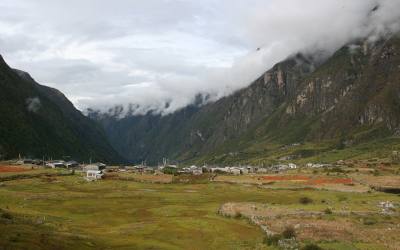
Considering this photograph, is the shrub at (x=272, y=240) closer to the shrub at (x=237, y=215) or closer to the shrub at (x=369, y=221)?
the shrub at (x=369, y=221)

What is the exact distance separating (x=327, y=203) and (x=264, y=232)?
40.2 metres

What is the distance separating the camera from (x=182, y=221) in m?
86.5

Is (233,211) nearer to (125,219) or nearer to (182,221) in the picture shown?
(182,221)

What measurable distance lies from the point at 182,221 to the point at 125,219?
37.0ft

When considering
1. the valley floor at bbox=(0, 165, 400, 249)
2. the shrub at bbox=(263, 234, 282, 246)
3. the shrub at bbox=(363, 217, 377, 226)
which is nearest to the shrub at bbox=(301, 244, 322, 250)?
the valley floor at bbox=(0, 165, 400, 249)

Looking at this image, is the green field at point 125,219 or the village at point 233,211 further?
the village at point 233,211

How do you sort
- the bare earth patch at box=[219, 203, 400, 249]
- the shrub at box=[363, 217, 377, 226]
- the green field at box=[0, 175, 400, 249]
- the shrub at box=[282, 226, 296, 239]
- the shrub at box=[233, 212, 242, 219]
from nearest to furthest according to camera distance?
1. the green field at box=[0, 175, 400, 249]
2. the shrub at box=[282, 226, 296, 239]
3. the bare earth patch at box=[219, 203, 400, 249]
4. the shrub at box=[363, 217, 377, 226]
5. the shrub at box=[233, 212, 242, 219]

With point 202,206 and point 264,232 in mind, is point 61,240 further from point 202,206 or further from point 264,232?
point 202,206

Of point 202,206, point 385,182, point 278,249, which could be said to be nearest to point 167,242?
point 278,249

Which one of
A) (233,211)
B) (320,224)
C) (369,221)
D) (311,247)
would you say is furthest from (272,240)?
(233,211)

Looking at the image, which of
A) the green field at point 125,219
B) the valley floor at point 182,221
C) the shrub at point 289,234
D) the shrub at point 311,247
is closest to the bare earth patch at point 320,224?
the valley floor at point 182,221

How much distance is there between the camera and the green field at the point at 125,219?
61.5 m

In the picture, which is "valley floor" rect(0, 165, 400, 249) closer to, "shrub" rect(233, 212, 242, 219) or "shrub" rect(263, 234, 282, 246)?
"shrub" rect(233, 212, 242, 219)

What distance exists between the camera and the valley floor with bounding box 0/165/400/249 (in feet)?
207
